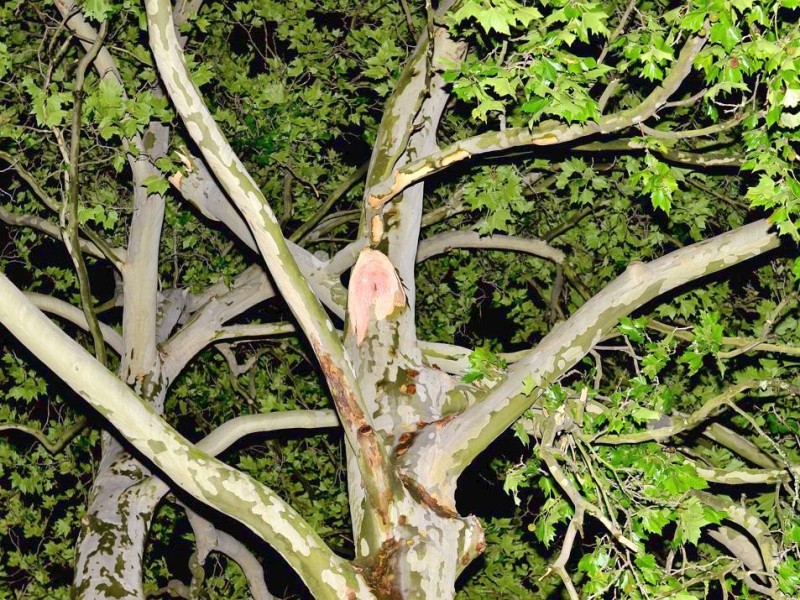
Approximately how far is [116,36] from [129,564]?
4.53 metres

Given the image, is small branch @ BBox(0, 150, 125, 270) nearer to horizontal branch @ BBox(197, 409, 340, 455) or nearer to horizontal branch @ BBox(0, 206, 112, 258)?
horizontal branch @ BBox(0, 206, 112, 258)

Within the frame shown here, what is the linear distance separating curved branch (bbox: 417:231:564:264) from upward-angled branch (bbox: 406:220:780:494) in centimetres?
355

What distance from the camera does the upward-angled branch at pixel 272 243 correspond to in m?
4.94

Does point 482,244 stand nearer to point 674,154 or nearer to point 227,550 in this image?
point 674,154

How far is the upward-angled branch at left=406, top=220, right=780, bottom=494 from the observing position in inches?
214

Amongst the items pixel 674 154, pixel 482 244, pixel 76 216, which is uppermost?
pixel 76 216

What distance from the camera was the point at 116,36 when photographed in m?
8.81

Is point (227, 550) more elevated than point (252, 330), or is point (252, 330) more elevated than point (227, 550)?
point (252, 330)

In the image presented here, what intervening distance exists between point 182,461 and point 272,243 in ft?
3.72

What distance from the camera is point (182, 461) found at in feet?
15.5

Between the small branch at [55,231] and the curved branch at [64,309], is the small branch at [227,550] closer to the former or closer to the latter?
the curved branch at [64,309]

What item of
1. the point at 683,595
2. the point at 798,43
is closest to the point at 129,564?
the point at 683,595

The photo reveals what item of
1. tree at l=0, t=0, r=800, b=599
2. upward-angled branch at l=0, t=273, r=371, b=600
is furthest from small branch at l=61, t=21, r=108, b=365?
upward-angled branch at l=0, t=273, r=371, b=600

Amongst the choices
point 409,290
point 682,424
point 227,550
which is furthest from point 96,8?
point 227,550
